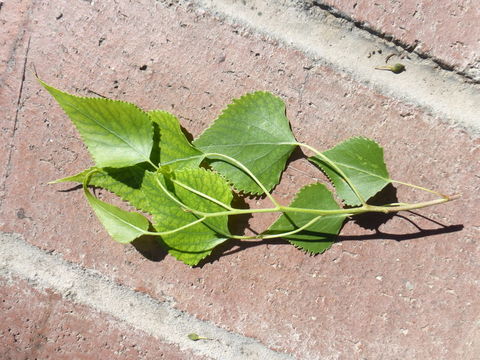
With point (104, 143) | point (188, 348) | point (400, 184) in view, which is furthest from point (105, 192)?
point (400, 184)

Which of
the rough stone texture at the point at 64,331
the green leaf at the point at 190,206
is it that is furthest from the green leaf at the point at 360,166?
the rough stone texture at the point at 64,331

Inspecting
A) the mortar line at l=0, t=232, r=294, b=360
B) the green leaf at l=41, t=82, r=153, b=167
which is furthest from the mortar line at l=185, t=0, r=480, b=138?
the mortar line at l=0, t=232, r=294, b=360

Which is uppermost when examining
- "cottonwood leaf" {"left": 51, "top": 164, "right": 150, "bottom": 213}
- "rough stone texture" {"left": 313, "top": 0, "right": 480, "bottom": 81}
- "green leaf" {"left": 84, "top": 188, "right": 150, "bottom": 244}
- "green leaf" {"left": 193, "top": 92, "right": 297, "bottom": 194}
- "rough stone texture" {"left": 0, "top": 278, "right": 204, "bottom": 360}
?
"rough stone texture" {"left": 313, "top": 0, "right": 480, "bottom": 81}

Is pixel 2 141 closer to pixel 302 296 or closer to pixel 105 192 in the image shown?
pixel 105 192

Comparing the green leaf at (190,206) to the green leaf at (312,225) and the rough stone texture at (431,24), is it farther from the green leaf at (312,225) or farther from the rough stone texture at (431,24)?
the rough stone texture at (431,24)

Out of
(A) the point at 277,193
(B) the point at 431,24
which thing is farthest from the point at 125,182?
(B) the point at 431,24

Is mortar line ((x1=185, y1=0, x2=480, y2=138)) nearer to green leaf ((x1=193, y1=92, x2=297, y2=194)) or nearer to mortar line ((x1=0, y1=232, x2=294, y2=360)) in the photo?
green leaf ((x1=193, y1=92, x2=297, y2=194))
